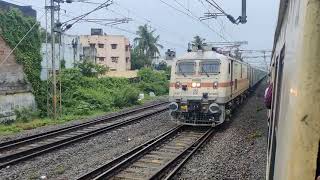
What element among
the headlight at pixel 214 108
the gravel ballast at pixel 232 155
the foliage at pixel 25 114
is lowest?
the foliage at pixel 25 114

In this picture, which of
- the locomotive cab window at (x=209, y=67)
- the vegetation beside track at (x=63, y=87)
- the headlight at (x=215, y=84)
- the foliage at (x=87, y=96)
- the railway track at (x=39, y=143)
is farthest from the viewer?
the foliage at (x=87, y=96)

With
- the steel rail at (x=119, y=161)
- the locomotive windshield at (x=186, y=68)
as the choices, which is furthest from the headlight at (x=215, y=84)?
the steel rail at (x=119, y=161)

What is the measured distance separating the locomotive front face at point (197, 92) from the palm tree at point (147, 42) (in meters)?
49.1

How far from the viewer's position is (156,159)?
35.6 feet

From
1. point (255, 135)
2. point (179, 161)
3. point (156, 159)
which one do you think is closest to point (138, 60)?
point (255, 135)

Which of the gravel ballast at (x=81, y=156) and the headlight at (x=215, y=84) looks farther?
the headlight at (x=215, y=84)

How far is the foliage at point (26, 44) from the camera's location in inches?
894

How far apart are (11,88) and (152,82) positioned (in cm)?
2333

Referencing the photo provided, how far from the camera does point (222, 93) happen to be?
49.1 feet

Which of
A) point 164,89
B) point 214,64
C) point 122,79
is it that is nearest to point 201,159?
point 214,64

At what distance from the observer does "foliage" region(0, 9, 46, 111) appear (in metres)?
22.7

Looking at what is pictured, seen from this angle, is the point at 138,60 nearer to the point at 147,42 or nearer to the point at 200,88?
the point at 147,42

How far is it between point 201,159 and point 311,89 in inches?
384

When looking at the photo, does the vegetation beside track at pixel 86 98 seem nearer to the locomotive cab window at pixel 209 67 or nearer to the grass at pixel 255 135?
the locomotive cab window at pixel 209 67
